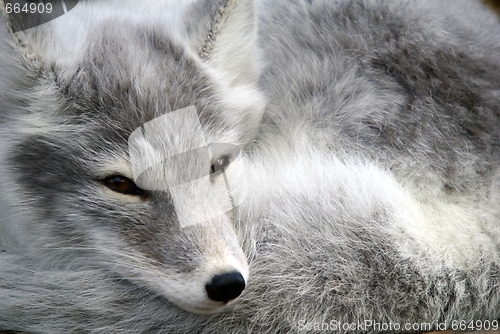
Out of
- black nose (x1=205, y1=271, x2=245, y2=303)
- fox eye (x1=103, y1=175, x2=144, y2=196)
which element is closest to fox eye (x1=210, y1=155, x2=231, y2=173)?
fox eye (x1=103, y1=175, x2=144, y2=196)

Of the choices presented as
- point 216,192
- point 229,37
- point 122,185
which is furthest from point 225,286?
point 229,37

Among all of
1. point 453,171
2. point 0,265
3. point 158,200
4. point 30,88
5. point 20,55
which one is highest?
point 20,55

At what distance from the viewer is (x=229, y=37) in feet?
6.97

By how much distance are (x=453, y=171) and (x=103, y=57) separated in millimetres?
Answer: 1428

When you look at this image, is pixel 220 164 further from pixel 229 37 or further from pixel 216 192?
pixel 229 37

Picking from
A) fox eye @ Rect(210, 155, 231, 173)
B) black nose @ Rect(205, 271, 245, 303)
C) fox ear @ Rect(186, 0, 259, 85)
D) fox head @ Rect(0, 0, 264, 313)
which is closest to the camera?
black nose @ Rect(205, 271, 245, 303)

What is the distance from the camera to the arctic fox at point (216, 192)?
166 cm

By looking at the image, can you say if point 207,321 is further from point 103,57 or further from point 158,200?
point 103,57

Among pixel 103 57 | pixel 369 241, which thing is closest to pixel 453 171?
pixel 369 241

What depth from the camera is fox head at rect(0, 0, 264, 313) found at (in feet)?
5.43

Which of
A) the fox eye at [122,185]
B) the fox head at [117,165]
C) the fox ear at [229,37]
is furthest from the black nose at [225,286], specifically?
the fox ear at [229,37]

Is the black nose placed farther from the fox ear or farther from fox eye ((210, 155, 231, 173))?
the fox ear

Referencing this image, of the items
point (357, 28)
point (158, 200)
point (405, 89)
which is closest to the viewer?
point (158, 200)

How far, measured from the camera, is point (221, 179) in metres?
1.90
